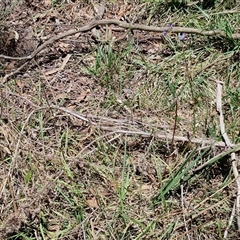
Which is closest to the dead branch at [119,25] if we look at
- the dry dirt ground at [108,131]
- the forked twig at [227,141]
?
the dry dirt ground at [108,131]

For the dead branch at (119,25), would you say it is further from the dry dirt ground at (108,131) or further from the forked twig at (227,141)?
the forked twig at (227,141)

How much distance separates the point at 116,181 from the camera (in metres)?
2.58

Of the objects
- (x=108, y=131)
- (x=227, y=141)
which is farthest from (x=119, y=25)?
(x=227, y=141)

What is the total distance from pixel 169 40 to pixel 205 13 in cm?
28

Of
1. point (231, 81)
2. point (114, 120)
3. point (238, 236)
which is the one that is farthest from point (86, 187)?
point (231, 81)

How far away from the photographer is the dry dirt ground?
245 cm

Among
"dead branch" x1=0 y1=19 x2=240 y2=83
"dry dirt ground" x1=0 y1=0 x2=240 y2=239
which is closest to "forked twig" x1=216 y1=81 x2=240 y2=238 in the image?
"dry dirt ground" x1=0 y1=0 x2=240 y2=239

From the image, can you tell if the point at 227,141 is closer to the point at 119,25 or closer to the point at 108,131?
the point at 108,131

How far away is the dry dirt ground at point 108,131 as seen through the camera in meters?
2.45

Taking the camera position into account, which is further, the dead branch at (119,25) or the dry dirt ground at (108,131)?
the dead branch at (119,25)

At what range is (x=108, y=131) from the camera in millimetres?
2738

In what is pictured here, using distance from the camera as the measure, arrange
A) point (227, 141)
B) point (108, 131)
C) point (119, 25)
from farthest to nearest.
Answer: point (119, 25) → point (108, 131) → point (227, 141)

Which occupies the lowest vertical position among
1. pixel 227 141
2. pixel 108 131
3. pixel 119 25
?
pixel 108 131

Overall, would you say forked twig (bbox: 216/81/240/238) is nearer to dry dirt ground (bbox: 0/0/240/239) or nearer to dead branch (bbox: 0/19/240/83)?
dry dirt ground (bbox: 0/0/240/239)
